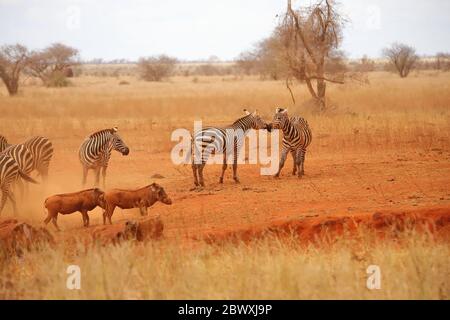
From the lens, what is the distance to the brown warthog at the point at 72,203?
959cm

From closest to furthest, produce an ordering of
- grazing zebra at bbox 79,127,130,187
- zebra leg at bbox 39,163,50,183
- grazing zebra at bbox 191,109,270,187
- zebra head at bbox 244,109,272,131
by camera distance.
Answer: grazing zebra at bbox 79,127,130,187 → grazing zebra at bbox 191,109,270,187 → zebra leg at bbox 39,163,50,183 → zebra head at bbox 244,109,272,131

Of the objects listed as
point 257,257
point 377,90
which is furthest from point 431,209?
point 377,90

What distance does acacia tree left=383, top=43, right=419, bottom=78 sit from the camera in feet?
159

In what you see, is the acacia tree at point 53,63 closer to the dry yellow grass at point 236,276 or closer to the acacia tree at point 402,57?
the acacia tree at point 402,57

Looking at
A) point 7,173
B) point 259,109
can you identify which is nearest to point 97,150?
point 7,173

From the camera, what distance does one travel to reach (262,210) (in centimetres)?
1023

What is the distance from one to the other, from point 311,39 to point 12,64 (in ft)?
65.2

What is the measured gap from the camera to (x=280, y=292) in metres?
5.60

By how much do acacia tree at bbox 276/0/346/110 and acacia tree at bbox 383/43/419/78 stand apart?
85.2 ft

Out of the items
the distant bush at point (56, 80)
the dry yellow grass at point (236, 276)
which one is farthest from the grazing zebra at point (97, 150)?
the distant bush at point (56, 80)

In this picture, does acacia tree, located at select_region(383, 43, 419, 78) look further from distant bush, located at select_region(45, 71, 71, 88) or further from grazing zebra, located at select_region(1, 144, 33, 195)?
grazing zebra, located at select_region(1, 144, 33, 195)

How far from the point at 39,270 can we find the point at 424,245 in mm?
3877

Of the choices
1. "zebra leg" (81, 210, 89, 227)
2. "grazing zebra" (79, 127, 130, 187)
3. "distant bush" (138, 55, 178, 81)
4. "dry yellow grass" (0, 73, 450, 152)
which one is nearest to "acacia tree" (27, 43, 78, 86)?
"distant bush" (138, 55, 178, 81)
